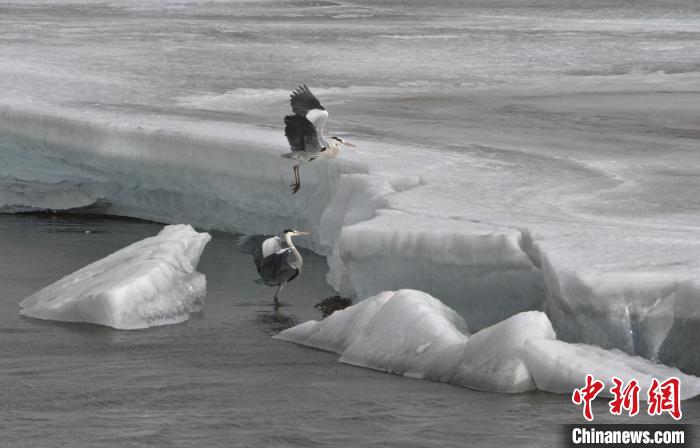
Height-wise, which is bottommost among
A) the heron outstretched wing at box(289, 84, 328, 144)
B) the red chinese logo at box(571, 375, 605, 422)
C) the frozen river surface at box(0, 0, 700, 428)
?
the red chinese logo at box(571, 375, 605, 422)

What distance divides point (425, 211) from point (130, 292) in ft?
5.78

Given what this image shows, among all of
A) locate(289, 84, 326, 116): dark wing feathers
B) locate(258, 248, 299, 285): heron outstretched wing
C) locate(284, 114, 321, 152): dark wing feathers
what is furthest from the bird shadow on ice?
locate(289, 84, 326, 116): dark wing feathers

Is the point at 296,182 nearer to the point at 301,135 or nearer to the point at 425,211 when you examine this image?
the point at 301,135

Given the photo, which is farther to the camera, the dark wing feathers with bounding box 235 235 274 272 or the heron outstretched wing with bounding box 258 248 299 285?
the dark wing feathers with bounding box 235 235 274 272

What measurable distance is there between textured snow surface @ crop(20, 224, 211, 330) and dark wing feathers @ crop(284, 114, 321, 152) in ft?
4.83

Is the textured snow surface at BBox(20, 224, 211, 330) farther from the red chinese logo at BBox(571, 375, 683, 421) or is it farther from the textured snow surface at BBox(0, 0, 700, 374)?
the red chinese logo at BBox(571, 375, 683, 421)

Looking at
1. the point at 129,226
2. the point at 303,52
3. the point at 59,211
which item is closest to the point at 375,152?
the point at 129,226

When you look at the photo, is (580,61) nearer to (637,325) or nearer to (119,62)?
(119,62)

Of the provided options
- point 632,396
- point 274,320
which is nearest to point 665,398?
point 632,396

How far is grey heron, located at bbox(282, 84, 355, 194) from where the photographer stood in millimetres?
9156

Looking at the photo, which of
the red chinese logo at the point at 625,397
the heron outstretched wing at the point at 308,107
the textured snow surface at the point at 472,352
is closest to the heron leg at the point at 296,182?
the heron outstretched wing at the point at 308,107

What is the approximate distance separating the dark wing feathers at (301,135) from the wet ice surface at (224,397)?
5.85 feet

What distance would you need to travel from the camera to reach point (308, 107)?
9.49m

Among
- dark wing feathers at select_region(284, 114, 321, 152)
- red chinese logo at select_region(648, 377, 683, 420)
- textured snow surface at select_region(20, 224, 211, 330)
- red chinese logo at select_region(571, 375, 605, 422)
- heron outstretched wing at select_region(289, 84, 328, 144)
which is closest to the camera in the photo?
red chinese logo at select_region(648, 377, 683, 420)
